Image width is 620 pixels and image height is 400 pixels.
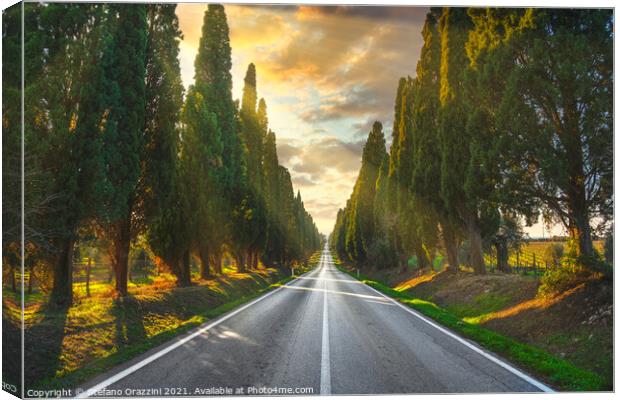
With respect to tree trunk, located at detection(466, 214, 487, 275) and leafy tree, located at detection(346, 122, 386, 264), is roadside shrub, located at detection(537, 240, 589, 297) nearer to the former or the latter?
tree trunk, located at detection(466, 214, 487, 275)

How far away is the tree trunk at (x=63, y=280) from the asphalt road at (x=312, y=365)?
3.63 metres

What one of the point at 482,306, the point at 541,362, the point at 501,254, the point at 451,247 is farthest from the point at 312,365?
the point at 501,254

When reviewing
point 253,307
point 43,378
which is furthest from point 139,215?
point 43,378

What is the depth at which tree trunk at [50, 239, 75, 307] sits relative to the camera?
951cm

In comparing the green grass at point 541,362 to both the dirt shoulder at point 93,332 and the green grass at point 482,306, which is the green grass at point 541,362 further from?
the dirt shoulder at point 93,332

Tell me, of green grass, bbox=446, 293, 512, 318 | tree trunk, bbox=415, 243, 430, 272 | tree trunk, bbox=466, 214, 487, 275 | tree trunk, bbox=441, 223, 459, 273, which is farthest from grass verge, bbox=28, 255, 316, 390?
tree trunk, bbox=415, 243, 430, 272

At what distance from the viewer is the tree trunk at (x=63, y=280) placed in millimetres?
9509

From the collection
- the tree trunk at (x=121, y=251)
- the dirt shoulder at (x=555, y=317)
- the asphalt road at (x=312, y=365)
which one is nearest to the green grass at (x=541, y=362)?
the dirt shoulder at (x=555, y=317)

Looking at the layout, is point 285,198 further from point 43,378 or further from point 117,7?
point 43,378

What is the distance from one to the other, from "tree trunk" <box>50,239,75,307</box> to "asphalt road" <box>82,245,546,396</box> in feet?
11.9

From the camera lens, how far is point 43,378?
5.20 meters

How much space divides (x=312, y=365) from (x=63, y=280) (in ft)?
23.1

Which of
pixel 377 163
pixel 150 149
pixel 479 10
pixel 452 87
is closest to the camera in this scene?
pixel 479 10

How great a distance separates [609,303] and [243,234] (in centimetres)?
2347
